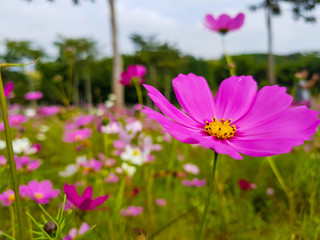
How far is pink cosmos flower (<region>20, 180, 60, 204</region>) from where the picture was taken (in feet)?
1.88

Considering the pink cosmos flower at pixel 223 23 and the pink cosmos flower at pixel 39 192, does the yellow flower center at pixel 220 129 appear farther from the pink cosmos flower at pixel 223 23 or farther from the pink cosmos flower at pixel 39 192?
the pink cosmos flower at pixel 223 23

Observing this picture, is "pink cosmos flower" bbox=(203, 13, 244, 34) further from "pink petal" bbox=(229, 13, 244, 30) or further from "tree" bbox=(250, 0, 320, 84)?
"tree" bbox=(250, 0, 320, 84)

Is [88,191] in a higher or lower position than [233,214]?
higher

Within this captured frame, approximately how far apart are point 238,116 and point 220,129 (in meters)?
0.07

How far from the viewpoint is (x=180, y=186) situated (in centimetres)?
159

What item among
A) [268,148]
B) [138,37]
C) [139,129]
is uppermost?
[138,37]

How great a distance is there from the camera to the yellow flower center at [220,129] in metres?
0.44

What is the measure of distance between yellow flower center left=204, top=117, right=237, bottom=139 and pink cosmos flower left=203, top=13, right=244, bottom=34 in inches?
21.9

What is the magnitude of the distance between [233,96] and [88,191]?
291 mm

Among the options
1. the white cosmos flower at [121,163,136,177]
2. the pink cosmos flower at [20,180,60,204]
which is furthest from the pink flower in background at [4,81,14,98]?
the white cosmos flower at [121,163,136,177]

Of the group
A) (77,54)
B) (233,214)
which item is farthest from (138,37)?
(233,214)

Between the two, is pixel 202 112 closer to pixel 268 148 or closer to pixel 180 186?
pixel 268 148

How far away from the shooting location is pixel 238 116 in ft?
1.61

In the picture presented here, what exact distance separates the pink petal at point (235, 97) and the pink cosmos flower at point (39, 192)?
0.38 m
